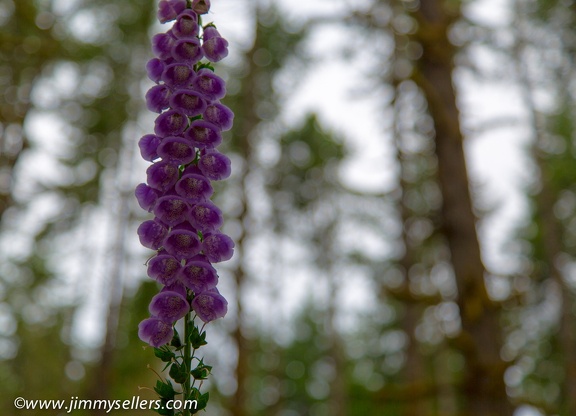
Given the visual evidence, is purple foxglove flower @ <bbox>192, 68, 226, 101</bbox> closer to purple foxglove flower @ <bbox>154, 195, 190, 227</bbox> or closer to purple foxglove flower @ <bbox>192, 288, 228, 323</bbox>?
purple foxglove flower @ <bbox>154, 195, 190, 227</bbox>

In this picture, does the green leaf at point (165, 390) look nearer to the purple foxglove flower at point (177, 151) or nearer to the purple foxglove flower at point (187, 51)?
the purple foxglove flower at point (177, 151)

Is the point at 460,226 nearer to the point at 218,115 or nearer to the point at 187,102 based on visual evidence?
the point at 218,115

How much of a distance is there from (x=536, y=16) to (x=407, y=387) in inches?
575

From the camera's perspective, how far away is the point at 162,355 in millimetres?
2230

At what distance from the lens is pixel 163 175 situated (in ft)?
7.39

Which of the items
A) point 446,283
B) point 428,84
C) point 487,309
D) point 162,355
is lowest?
point 162,355

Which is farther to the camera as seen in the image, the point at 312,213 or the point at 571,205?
the point at 312,213

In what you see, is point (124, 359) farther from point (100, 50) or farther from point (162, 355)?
point (162, 355)

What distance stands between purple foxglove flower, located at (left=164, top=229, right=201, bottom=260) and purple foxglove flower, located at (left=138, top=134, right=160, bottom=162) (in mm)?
373

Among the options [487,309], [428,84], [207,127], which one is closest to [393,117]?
[428,84]

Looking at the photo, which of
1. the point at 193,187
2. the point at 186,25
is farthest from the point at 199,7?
the point at 193,187

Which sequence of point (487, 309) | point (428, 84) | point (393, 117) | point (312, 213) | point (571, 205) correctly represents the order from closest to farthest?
point (487, 309) → point (428, 84) → point (393, 117) → point (571, 205) → point (312, 213)

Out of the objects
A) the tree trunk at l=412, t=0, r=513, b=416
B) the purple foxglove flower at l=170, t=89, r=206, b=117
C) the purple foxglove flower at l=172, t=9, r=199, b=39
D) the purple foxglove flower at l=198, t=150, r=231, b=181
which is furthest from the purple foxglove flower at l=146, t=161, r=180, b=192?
the tree trunk at l=412, t=0, r=513, b=416

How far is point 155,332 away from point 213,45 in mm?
1220
